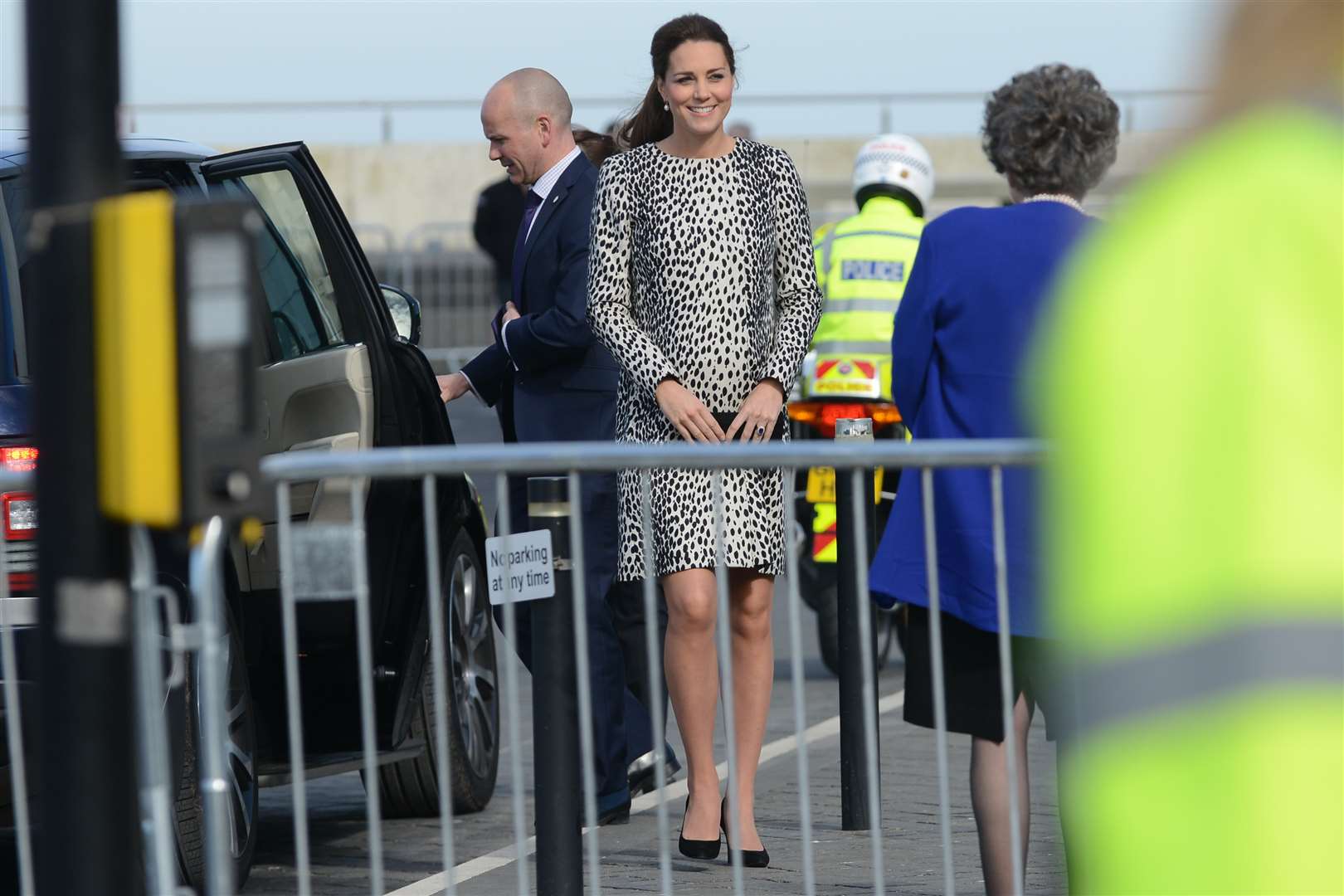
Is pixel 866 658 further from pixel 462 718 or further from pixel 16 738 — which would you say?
pixel 462 718

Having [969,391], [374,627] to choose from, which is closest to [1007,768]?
[969,391]

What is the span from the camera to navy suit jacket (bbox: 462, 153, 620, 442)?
611 centimetres

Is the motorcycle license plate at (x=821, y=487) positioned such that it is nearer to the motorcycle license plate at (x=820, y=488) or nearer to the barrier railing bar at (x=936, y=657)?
the motorcycle license plate at (x=820, y=488)

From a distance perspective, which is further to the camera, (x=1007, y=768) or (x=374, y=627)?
(x=374, y=627)

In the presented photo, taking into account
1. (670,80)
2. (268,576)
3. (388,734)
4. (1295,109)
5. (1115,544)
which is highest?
(670,80)

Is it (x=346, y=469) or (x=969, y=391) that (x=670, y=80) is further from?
(x=346, y=469)

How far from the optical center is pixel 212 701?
295 centimetres

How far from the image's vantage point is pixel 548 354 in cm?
612

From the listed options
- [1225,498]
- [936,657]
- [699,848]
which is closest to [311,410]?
[699,848]

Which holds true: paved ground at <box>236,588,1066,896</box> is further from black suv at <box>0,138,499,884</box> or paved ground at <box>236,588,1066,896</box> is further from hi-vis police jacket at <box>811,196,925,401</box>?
hi-vis police jacket at <box>811,196,925,401</box>

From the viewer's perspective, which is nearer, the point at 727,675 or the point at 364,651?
the point at 364,651

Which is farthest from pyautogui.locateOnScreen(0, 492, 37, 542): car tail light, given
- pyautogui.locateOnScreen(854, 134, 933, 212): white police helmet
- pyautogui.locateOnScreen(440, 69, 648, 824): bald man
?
pyautogui.locateOnScreen(854, 134, 933, 212): white police helmet

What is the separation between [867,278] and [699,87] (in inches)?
121

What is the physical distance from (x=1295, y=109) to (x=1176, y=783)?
11.2 inches
